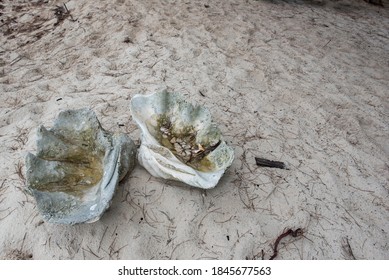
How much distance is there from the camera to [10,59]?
3232mm

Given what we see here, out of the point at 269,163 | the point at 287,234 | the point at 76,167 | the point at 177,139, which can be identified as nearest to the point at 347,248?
the point at 287,234

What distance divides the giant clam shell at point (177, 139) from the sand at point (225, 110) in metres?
0.18

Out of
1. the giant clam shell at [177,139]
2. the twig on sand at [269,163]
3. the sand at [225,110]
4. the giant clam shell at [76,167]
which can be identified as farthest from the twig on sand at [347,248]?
the giant clam shell at [76,167]

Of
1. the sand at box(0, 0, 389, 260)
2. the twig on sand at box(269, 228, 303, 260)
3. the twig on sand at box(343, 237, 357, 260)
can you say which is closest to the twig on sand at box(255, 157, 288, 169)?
the sand at box(0, 0, 389, 260)

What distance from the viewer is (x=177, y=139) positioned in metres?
2.10

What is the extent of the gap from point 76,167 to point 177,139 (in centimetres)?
62

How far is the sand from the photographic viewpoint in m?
1.84

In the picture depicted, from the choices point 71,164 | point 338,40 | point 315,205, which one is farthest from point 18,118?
point 338,40

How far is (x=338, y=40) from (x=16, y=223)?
3.80 m

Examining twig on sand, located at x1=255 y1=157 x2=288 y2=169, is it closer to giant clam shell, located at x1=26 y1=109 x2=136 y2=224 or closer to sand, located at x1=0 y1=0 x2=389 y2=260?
sand, located at x1=0 y1=0 x2=389 y2=260

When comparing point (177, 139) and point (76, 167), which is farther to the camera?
point (177, 139)

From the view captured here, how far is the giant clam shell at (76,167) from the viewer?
1.67 m

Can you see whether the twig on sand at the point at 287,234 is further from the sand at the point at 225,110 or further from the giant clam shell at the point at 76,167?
the giant clam shell at the point at 76,167

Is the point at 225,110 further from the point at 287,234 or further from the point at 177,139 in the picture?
the point at 287,234
